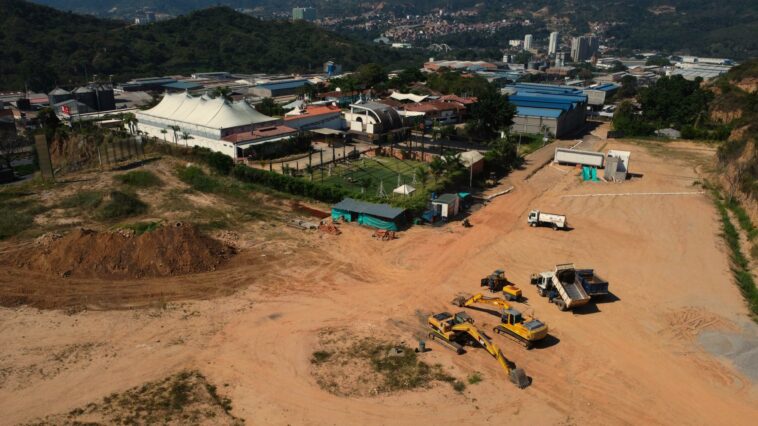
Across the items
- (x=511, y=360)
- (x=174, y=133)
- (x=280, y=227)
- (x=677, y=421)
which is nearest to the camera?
(x=677, y=421)

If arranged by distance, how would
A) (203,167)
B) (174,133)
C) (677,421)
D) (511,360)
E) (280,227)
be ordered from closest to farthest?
(677,421)
(511,360)
(280,227)
(203,167)
(174,133)

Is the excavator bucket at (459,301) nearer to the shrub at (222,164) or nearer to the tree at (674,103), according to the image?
the shrub at (222,164)

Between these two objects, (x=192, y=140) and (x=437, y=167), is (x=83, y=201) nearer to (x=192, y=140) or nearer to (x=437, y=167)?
(x=192, y=140)

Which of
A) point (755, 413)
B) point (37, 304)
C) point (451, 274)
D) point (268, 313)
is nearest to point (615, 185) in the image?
point (451, 274)

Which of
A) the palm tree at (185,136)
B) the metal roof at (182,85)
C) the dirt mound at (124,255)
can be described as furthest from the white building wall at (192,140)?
the metal roof at (182,85)

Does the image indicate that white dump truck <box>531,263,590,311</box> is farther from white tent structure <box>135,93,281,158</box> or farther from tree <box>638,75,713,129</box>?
tree <box>638,75,713,129</box>

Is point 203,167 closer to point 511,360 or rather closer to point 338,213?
point 338,213
